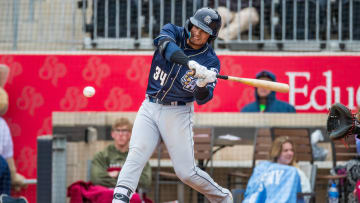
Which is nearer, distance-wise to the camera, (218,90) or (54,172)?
(54,172)

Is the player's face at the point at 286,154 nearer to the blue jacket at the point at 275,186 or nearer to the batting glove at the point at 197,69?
the blue jacket at the point at 275,186

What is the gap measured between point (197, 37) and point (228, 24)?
14.0ft

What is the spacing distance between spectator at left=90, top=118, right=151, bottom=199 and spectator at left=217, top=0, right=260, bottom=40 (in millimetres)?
2263

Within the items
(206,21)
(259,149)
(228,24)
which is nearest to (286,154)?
(259,149)

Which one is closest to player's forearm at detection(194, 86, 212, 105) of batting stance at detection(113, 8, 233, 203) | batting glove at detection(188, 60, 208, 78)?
batting stance at detection(113, 8, 233, 203)

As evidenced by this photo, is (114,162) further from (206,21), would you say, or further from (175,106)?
(206,21)

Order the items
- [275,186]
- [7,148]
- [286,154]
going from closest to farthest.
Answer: [275,186]
[286,154]
[7,148]

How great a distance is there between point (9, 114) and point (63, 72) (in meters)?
0.87

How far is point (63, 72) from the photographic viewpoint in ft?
31.7

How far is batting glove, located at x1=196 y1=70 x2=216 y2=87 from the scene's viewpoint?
5312 mm

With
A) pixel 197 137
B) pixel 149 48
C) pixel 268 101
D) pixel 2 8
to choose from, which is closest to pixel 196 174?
pixel 197 137

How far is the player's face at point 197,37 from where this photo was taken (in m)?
5.64

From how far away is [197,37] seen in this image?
18.5 feet

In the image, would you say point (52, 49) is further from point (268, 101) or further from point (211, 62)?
point (211, 62)
